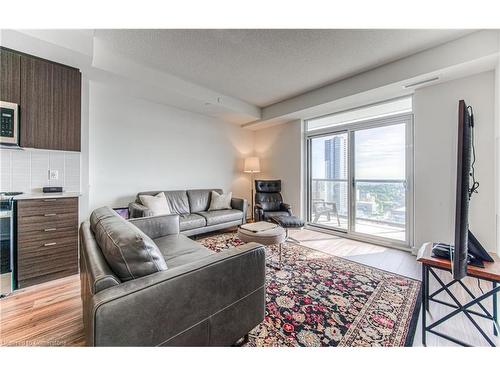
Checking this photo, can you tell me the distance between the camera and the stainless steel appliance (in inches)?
74.2

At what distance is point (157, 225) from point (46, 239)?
1.12m

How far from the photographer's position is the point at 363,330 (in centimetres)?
147

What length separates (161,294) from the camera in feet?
2.91

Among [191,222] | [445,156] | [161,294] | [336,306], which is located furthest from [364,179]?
[161,294]

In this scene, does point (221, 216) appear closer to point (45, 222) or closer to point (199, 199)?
point (199, 199)

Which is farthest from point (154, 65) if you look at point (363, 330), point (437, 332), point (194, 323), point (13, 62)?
point (437, 332)

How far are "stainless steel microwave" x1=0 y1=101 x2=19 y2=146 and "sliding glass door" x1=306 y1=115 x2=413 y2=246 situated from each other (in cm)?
450

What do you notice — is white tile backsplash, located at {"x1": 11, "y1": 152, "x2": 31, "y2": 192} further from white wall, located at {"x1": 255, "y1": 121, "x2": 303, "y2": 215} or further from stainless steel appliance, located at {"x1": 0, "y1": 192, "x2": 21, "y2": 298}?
white wall, located at {"x1": 255, "y1": 121, "x2": 303, "y2": 215}

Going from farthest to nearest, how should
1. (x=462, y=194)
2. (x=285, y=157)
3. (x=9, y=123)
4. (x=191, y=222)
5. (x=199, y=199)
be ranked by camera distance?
(x=285, y=157), (x=199, y=199), (x=191, y=222), (x=9, y=123), (x=462, y=194)

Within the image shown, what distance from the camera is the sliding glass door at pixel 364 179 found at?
3.25 metres

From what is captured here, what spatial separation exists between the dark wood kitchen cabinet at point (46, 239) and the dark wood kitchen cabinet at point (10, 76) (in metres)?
1.10

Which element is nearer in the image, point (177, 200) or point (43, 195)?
point (43, 195)
